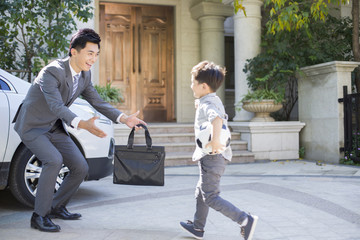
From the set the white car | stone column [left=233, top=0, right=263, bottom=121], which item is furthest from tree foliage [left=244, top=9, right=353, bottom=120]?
the white car

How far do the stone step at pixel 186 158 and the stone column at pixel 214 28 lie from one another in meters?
3.10

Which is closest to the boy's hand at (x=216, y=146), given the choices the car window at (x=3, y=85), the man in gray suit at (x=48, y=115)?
the man in gray suit at (x=48, y=115)

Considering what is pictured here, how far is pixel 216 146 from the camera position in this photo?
3.18m

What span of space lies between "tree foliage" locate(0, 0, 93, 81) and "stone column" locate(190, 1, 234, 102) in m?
4.37

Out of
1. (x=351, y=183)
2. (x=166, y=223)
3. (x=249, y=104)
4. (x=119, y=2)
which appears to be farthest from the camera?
(x=119, y=2)

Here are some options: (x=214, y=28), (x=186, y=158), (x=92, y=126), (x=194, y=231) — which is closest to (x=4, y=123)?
(x=92, y=126)

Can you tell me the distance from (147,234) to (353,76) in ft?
21.4

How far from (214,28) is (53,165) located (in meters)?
8.84

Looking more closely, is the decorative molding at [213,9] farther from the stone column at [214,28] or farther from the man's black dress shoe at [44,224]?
the man's black dress shoe at [44,224]

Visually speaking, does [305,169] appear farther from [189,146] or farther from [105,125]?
[105,125]

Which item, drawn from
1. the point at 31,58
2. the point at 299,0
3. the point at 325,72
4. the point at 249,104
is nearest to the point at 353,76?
the point at 325,72

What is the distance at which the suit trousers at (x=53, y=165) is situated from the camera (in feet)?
12.0

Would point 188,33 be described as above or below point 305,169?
above

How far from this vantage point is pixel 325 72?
8.84 meters
